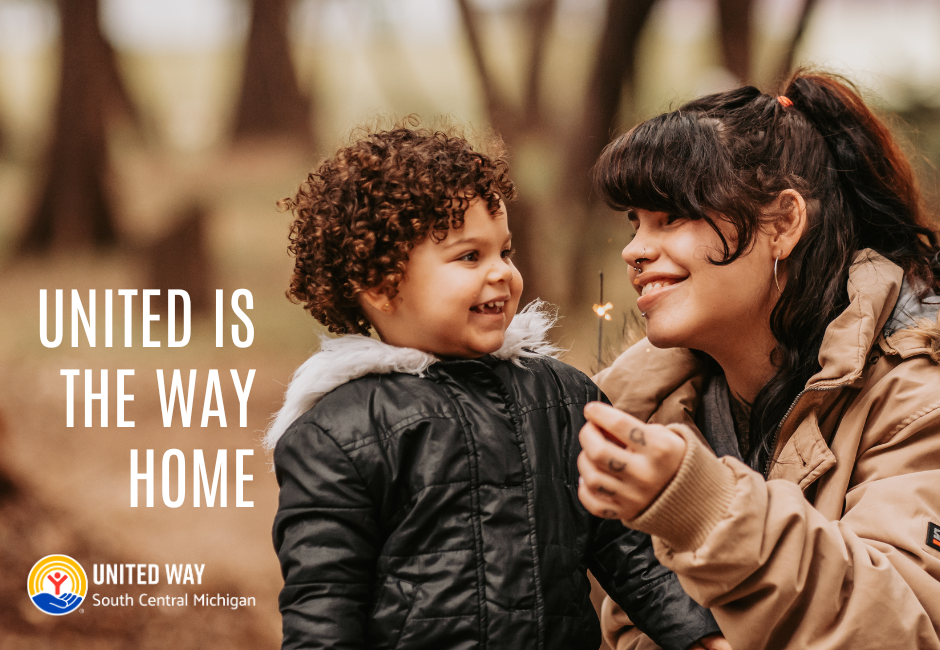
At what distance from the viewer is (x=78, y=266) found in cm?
395

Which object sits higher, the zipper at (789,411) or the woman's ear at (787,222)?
the woman's ear at (787,222)

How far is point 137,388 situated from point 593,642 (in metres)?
2.93

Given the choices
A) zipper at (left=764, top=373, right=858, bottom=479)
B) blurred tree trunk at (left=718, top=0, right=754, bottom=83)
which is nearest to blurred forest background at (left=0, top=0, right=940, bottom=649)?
blurred tree trunk at (left=718, top=0, right=754, bottom=83)

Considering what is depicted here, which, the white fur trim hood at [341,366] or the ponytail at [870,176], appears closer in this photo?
the white fur trim hood at [341,366]

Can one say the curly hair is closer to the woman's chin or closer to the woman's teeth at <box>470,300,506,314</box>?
the woman's teeth at <box>470,300,506,314</box>

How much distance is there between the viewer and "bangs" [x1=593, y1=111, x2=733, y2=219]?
1.60 meters

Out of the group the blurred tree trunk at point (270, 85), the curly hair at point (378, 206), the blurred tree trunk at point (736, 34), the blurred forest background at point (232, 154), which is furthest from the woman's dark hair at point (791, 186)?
the blurred tree trunk at point (270, 85)

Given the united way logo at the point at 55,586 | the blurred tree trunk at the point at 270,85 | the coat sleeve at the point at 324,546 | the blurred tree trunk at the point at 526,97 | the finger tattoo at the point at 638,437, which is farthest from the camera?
the blurred tree trunk at the point at 270,85

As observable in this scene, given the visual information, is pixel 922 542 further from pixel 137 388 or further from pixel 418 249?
pixel 137 388

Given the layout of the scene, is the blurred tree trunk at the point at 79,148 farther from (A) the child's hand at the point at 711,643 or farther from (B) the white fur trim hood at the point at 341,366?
(A) the child's hand at the point at 711,643

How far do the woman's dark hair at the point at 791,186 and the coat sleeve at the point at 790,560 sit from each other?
0.38 metres

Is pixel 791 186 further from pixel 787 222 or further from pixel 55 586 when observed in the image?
pixel 55 586

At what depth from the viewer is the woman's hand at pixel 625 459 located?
1074mm

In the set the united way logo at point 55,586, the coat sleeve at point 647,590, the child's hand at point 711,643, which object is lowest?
the united way logo at point 55,586
